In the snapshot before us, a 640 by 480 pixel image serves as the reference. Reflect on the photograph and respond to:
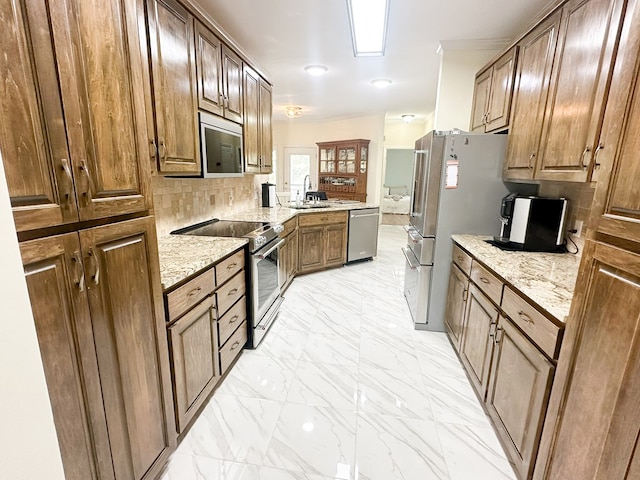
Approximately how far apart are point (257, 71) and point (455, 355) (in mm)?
3190

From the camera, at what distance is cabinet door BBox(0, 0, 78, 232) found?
68 cm

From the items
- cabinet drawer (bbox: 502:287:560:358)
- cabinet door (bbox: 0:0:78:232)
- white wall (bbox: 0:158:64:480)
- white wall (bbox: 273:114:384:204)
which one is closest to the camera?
white wall (bbox: 0:158:64:480)

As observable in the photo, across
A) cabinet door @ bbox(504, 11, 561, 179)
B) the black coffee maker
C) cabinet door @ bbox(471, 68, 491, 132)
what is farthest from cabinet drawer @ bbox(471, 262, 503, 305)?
cabinet door @ bbox(471, 68, 491, 132)

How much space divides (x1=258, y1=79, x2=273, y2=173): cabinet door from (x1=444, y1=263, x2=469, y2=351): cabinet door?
2226mm

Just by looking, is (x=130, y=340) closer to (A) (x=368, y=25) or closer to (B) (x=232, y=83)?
(B) (x=232, y=83)

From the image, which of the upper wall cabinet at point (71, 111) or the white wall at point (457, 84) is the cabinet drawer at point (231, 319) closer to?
the upper wall cabinet at point (71, 111)

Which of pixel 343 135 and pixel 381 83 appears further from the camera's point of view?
pixel 343 135

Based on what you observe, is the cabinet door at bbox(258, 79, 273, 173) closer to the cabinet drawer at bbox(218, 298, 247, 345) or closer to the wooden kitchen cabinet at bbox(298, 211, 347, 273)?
the wooden kitchen cabinet at bbox(298, 211, 347, 273)

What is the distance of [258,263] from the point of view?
2.29 meters

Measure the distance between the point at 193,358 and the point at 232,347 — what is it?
0.51 m

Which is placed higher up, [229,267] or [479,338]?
[229,267]

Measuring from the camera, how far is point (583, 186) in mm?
1908

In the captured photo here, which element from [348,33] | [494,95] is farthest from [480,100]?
[348,33]

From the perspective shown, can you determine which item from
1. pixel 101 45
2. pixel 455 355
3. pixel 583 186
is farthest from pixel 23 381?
pixel 583 186
